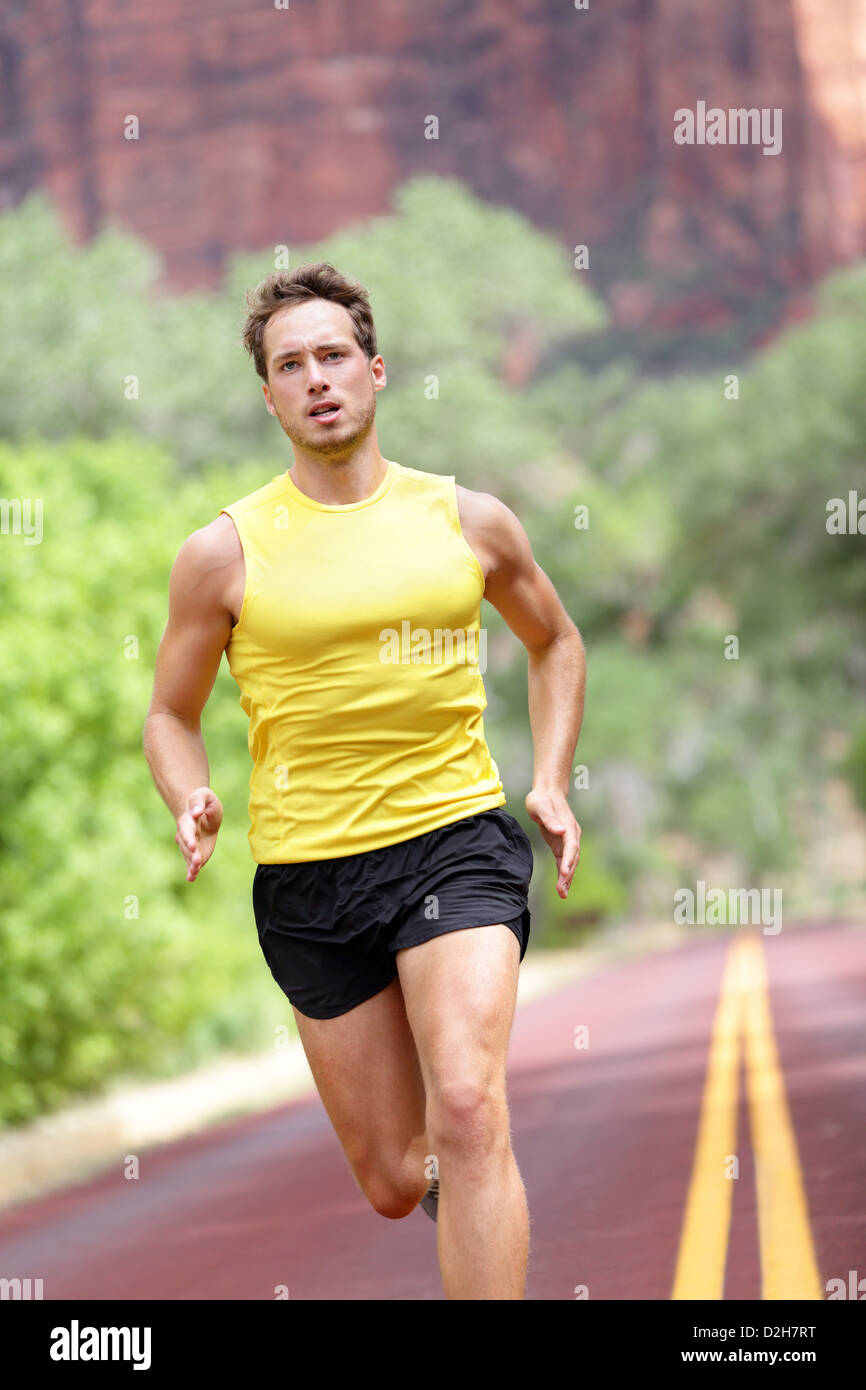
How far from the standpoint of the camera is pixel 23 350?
3450 centimetres

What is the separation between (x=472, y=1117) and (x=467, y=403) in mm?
35594

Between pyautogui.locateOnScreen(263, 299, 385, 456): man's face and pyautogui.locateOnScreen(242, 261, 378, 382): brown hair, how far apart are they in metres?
0.03

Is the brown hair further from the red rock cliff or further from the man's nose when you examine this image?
the red rock cliff

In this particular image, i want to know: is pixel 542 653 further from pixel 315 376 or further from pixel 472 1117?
pixel 472 1117

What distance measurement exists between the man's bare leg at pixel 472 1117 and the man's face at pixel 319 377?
43.0 inches

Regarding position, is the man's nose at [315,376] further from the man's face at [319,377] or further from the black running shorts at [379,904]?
the black running shorts at [379,904]

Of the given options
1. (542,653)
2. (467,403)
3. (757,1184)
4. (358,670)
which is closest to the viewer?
(358,670)

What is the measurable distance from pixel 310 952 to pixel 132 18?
8612 cm

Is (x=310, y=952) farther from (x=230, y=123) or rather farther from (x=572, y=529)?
(x=230, y=123)

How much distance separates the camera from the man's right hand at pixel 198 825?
416cm

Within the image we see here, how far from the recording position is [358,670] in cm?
419

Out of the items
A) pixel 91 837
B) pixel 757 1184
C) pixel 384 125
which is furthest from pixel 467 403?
pixel 384 125

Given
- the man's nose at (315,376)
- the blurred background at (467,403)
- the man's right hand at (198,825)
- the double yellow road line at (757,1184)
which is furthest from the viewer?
the blurred background at (467,403)

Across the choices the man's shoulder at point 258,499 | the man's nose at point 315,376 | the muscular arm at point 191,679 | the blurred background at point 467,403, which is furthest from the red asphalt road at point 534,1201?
the man's nose at point 315,376
